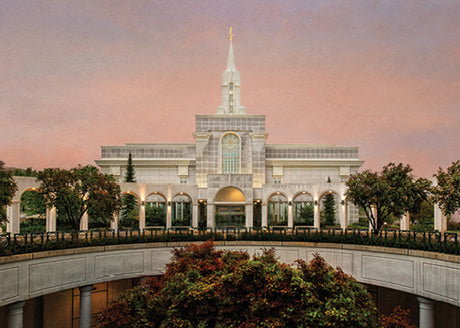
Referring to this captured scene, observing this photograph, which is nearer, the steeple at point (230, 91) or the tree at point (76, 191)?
the tree at point (76, 191)

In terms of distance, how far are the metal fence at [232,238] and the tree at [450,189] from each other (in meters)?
1.59

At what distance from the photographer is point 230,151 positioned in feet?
141

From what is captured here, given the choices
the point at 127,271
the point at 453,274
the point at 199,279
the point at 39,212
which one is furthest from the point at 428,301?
the point at 39,212

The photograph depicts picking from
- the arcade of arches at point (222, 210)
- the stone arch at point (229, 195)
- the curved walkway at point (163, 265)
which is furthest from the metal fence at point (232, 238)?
the stone arch at point (229, 195)

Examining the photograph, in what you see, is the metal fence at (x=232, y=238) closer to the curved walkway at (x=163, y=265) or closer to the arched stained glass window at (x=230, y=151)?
the curved walkway at (x=163, y=265)

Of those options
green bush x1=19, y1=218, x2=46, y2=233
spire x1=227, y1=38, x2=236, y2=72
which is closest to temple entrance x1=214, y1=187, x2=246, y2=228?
green bush x1=19, y1=218, x2=46, y2=233

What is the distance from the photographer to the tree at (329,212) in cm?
4453

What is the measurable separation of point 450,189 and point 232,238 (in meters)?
12.6

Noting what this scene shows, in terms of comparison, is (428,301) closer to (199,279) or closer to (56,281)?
(199,279)

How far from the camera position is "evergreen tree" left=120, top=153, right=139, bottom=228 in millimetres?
40947

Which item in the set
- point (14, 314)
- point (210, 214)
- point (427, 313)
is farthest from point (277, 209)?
point (14, 314)

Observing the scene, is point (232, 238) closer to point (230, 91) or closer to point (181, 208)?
point (181, 208)

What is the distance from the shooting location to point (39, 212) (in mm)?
38500

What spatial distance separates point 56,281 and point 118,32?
1997 centimetres
